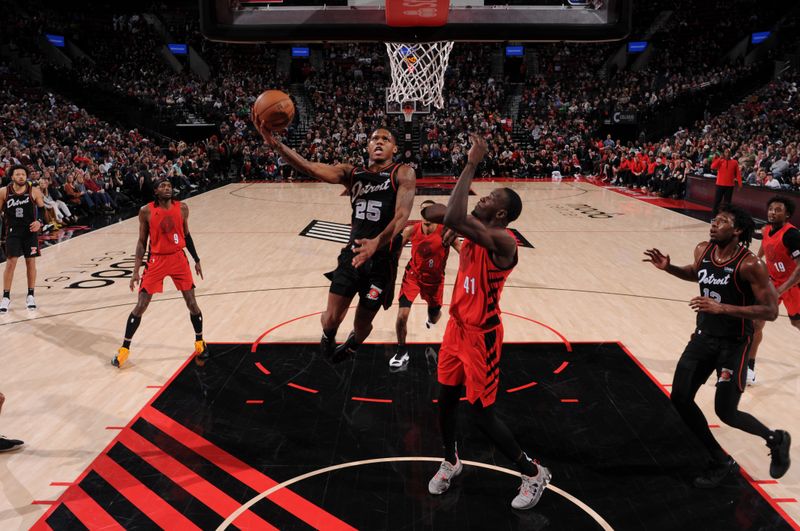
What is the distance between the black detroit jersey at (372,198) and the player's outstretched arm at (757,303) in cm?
200

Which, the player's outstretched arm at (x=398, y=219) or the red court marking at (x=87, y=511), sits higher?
the player's outstretched arm at (x=398, y=219)

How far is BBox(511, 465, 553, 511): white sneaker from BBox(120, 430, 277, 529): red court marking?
54.4 inches

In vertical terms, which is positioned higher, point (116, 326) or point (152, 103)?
point (152, 103)

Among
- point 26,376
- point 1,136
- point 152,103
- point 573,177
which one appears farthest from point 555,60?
point 26,376

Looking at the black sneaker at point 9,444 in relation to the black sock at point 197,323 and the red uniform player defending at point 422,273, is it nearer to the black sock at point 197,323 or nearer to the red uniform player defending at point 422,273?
the black sock at point 197,323

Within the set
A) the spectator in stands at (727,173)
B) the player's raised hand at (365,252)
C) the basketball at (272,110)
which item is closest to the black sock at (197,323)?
the basketball at (272,110)

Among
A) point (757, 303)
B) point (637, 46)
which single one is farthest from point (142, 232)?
point (637, 46)

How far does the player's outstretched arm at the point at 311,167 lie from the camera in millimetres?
4047

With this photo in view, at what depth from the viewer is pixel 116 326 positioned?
6.88m

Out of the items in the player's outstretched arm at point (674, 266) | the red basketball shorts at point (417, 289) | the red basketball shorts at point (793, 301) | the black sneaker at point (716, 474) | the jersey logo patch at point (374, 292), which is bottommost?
the black sneaker at point (716, 474)

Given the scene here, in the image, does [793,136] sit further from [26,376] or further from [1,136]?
[1,136]

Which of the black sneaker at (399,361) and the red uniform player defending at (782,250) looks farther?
the black sneaker at (399,361)

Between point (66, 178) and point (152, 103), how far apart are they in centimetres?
1259

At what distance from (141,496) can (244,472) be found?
1.99 feet
